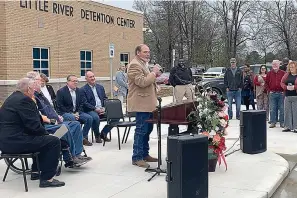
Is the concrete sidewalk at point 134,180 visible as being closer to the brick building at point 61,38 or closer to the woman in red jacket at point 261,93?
the woman in red jacket at point 261,93

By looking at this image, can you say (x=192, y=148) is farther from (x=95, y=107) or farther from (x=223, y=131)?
(x=95, y=107)

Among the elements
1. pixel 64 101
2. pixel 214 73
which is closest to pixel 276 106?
pixel 64 101

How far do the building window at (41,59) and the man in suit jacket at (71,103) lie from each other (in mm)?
11505

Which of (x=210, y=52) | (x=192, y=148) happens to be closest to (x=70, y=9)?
(x=192, y=148)

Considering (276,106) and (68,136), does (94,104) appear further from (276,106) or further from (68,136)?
(276,106)

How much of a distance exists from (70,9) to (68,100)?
14513 millimetres

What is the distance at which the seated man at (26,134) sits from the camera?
5758 millimetres

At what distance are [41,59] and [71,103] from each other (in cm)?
1231

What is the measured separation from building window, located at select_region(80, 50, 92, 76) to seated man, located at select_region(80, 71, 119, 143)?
13969 mm

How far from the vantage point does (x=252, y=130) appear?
807 cm

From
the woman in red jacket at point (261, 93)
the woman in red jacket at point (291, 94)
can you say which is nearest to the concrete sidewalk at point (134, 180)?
the woman in red jacket at point (291, 94)

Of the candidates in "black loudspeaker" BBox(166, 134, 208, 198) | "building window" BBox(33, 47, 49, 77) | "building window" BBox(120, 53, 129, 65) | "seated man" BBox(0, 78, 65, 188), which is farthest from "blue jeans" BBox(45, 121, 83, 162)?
"building window" BBox(120, 53, 129, 65)

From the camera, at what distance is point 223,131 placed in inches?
265

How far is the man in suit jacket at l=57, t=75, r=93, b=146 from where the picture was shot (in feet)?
28.1
